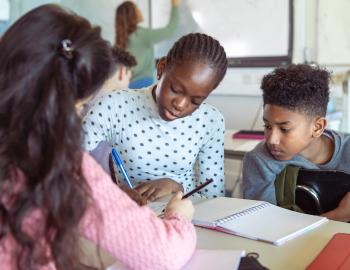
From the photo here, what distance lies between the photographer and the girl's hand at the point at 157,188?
1.23m

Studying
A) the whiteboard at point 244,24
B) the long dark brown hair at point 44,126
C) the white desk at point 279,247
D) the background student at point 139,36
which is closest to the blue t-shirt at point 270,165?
the white desk at point 279,247

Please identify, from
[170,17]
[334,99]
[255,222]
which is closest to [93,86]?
[255,222]

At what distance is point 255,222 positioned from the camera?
3.20ft

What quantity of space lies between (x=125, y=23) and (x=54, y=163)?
8.56ft

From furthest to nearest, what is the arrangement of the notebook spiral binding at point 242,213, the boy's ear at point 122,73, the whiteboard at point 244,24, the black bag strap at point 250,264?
1. the whiteboard at point 244,24
2. the boy's ear at point 122,73
3. the notebook spiral binding at point 242,213
4. the black bag strap at point 250,264

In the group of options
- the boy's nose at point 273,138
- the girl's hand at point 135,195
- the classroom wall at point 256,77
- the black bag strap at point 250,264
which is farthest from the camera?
the classroom wall at point 256,77

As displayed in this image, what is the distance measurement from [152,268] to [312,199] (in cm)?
65

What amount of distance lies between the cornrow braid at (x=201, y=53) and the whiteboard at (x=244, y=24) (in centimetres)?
165

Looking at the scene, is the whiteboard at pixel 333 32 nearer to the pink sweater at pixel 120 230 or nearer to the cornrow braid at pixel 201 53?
the cornrow braid at pixel 201 53

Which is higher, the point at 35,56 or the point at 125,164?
the point at 35,56

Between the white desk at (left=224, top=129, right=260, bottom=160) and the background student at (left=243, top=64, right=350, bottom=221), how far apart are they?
2.17 ft

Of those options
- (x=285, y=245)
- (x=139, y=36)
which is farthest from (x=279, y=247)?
(x=139, y=36)

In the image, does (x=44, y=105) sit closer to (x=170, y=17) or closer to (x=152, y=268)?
(x=152, y=268)

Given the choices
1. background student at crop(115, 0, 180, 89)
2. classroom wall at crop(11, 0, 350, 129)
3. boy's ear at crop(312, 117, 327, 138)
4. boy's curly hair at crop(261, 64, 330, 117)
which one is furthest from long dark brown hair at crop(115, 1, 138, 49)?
boy's ear at crop(312, 117, 327, 138)
